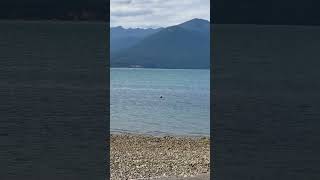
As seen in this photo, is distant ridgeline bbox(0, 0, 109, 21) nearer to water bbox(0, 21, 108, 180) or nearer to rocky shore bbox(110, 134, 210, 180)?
water bbox(0, 21, 108, 180)

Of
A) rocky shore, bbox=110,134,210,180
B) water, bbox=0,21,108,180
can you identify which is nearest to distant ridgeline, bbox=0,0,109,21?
water, bbox=0,21,108,180

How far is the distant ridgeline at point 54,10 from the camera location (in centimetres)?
582

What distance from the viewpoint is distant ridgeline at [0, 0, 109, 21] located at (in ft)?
19.1

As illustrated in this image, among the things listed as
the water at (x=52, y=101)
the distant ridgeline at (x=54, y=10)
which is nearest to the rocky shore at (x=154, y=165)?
the water at (x=52, y=101)

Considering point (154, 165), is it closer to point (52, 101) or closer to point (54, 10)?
point (52, 101)

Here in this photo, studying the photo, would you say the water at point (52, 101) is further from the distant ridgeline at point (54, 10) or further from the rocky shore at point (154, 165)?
the rocky shore at point (154, 165)

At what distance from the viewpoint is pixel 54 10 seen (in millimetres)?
5898

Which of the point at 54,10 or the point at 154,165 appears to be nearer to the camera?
the point at 54,10

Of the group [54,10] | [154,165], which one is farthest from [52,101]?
[154,165]

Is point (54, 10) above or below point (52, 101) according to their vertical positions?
above
